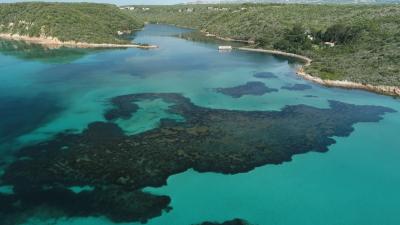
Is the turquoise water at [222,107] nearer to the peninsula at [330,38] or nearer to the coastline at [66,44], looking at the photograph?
the peninsula at [330,38]

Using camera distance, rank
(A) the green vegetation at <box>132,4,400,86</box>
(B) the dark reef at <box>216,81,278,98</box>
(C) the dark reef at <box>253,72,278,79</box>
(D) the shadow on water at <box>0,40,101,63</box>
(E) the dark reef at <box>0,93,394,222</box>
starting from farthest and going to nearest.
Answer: (D) the shadow on water at <box>0,40,101,63</box> < (C) the dark reef at <box>253,72,278,79</box> < (A) the green vegetation at <box>132,4,400,86</box> < (B) the dark reef at <box>216,81,278,98</box> < (E) the dark reef at <box>0,93,394,222</box>

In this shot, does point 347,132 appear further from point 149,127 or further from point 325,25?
point 325,25

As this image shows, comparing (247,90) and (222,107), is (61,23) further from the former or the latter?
(222,107)

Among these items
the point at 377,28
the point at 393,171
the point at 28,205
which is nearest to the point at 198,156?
the point at 28,205

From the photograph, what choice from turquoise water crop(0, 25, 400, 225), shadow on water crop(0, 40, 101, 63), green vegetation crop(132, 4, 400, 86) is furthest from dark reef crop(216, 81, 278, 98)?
shadow on water crop(0, 40, 101, 63)

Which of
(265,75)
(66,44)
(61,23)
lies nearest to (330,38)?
(265,75)

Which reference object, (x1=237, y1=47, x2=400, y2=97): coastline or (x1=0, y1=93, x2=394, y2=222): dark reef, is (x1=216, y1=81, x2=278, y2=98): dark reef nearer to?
(x1=0, y1=93, x2=394, y2=222): dark reef
